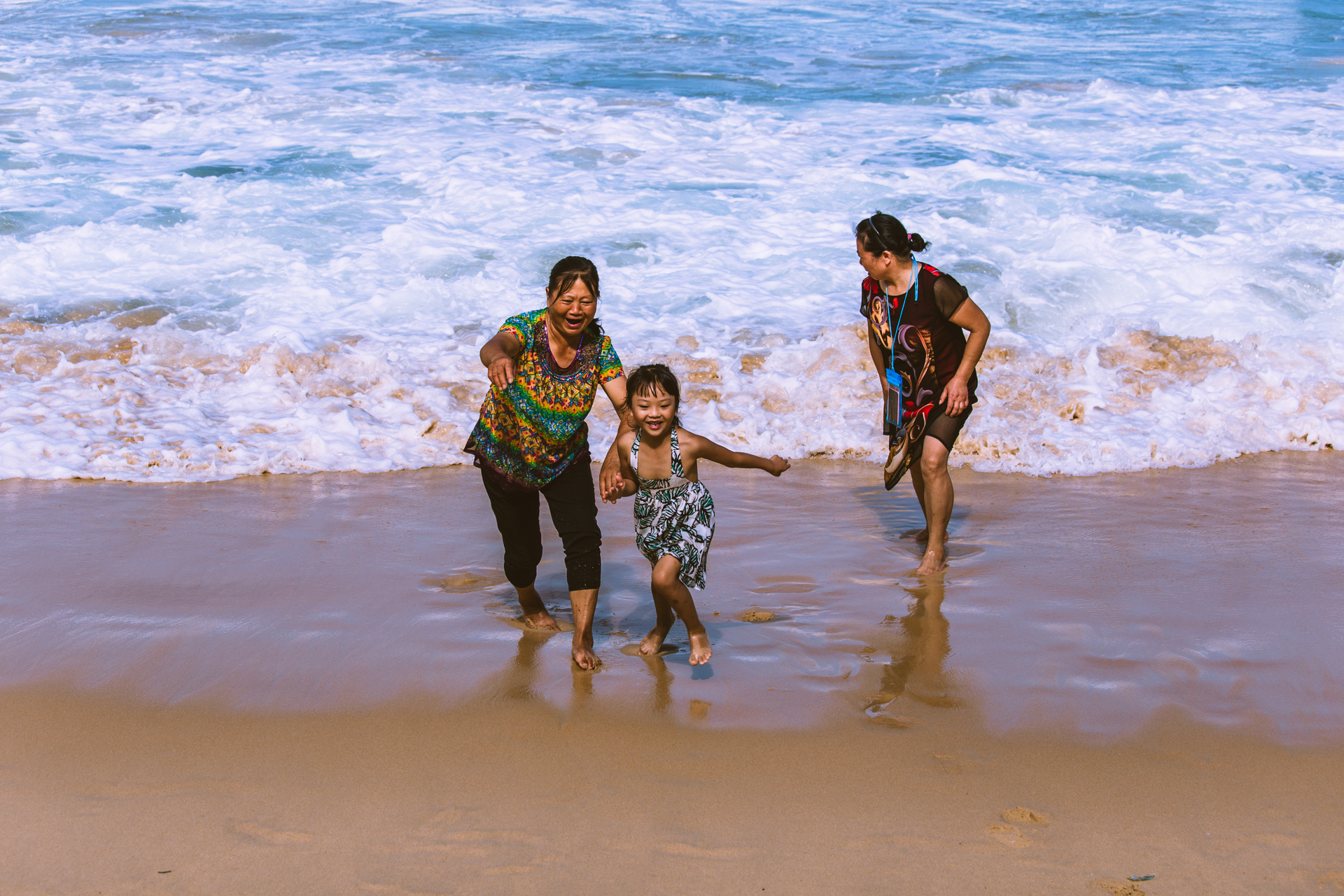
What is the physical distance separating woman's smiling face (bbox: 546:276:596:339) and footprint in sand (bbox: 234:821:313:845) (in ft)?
5.88

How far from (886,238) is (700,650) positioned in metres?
2.12

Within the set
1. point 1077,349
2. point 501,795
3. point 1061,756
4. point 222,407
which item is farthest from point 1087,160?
point 501,795

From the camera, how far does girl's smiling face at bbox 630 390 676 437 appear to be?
375 centimetres

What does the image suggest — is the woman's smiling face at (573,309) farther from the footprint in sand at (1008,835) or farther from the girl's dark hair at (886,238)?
the footprint in sand at (1008,835)

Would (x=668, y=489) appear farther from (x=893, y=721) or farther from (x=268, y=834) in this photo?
(x=268, y=834)

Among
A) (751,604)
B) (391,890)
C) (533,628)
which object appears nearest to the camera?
(391,890)

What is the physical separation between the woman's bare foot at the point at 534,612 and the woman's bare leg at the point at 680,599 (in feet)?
1.94

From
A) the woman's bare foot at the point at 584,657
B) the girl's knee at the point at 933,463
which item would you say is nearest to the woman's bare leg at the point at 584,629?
the woman's bare foot at the point at 584,657

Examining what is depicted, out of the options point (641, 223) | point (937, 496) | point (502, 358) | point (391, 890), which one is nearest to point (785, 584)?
point (937, 496)

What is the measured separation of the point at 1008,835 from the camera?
2844 millimetres

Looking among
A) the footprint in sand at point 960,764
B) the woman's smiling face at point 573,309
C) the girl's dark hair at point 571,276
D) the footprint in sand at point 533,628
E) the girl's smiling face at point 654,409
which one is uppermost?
the girl's dark hair at point 571,276

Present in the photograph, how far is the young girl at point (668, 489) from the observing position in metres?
3.77

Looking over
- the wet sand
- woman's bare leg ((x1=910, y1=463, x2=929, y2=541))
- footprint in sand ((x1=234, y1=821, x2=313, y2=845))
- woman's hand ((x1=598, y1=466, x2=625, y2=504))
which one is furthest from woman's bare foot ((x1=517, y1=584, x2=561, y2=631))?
woman's bare leg ((x1=910, y1=463, x2=929, y2=541))

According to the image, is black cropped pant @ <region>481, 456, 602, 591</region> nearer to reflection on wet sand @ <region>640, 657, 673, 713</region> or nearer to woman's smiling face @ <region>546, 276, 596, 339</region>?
reflection on wet sand @ <region>640, 657, 673, 713</region>
